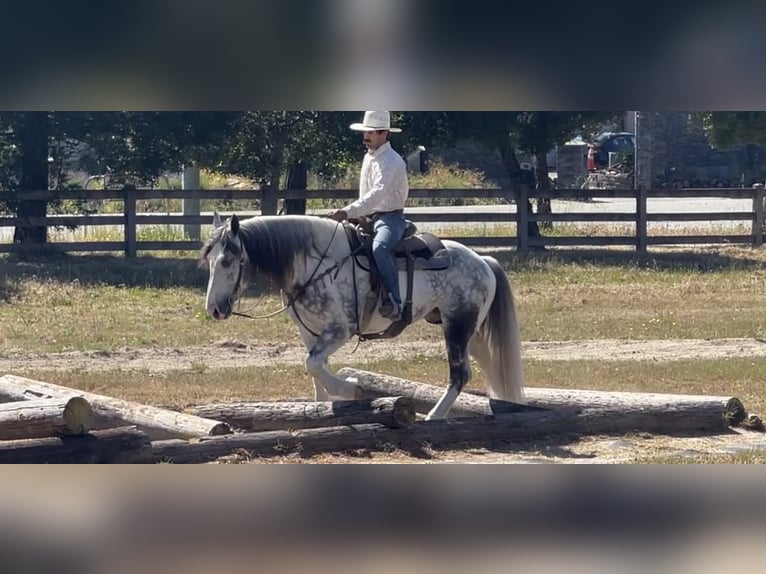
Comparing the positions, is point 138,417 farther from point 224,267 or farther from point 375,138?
→ point 375,138

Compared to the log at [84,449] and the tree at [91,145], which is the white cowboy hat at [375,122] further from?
the tree at [91,145]

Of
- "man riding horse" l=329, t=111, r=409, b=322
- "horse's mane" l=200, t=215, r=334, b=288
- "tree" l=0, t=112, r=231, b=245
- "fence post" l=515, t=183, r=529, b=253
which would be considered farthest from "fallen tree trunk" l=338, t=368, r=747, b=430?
"fence post" l=515, t=183, r=529, b=253

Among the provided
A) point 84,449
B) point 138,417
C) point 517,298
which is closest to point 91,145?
point 517,298

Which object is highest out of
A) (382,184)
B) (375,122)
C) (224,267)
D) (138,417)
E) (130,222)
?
(375,122)

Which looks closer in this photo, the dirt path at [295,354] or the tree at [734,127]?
the dirt path at [295,354]

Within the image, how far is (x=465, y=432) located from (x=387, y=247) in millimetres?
1527

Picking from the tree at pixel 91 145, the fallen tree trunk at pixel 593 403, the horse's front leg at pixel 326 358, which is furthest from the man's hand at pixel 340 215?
the tree at pixel 91 145

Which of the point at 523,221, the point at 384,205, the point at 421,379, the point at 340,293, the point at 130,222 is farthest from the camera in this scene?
the point at 523,221

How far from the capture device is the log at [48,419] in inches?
323

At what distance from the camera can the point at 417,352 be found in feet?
47.8

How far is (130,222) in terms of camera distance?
21969 millimetres

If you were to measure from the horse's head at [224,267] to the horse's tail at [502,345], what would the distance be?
219cm
